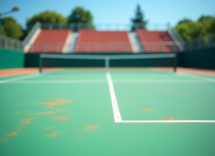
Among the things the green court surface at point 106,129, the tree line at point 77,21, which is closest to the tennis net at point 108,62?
the green court surface at point 106,129

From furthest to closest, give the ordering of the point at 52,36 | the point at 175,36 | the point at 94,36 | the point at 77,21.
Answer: the point at 77,21 < the point at 52,36 < the point at 94,36 < the point at 175,36

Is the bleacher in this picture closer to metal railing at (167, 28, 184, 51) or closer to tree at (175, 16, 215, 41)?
metal railing at (167, 28, 184, 51)

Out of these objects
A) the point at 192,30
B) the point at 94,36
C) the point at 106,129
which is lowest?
the point at 106,129

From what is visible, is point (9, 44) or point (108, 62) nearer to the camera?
point (9, 44)

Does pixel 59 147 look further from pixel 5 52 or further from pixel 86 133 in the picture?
pixel 5 52

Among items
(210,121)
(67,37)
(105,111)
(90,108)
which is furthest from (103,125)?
(67,37)

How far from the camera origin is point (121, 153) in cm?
188

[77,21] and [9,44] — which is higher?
[77,21]

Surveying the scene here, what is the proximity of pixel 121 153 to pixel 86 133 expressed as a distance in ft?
2.01

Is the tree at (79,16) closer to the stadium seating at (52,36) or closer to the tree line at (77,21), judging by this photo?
the tree line at (77,21)

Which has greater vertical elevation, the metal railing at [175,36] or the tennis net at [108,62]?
the metal railing at [175,36]

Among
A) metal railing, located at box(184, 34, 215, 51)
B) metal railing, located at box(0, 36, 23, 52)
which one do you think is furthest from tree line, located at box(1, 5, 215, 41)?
metal railing, located at box(184, 34, 215, 51)

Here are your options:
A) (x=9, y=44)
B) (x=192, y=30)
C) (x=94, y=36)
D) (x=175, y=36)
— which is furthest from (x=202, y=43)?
(x=192, y=30)

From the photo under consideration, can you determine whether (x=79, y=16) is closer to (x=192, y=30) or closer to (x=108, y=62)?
(x=192, y=30)
